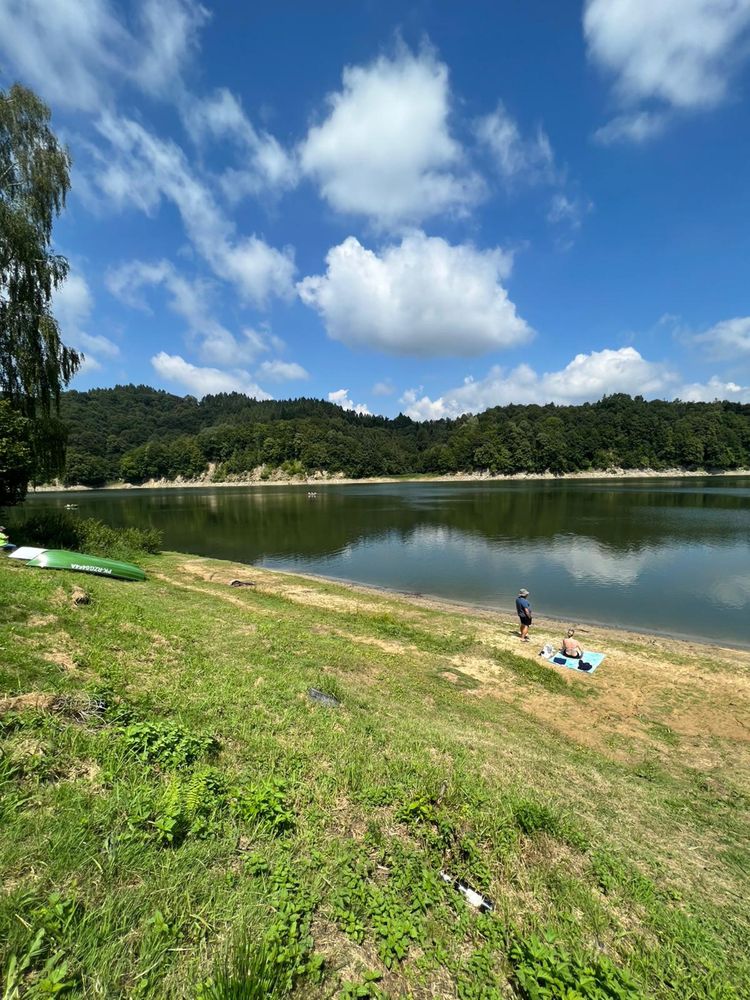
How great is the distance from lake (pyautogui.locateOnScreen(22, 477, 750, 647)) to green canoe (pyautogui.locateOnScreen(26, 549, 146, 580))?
1536cm

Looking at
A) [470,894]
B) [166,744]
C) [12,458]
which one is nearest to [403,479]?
[12,458]

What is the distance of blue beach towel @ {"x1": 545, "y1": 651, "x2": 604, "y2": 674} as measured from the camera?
14.4 meters

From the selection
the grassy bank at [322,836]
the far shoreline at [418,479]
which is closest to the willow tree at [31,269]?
the grassy bank at [322,836]

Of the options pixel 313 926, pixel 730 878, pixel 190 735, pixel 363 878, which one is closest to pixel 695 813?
pixel 730 878

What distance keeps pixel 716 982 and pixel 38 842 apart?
6.13m

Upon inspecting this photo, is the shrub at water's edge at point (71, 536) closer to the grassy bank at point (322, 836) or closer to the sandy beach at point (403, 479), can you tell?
the grassy bank at point (322, 836)

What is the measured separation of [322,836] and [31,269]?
87.0 feet

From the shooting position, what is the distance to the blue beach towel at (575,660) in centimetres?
1436

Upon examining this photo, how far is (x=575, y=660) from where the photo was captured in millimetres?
14555

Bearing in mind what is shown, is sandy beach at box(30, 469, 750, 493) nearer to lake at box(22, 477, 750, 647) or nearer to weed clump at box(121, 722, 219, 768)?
Answer: lake at box(22, 477, 750, 647)

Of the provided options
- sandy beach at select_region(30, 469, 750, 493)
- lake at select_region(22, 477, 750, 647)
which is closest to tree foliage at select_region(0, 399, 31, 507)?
lake at select_region(22, 477, 750, 647)

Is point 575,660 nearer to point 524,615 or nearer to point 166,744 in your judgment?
point 524,615

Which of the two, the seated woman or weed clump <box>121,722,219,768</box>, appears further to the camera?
the seated woman

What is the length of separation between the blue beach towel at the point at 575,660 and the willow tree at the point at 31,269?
908 inches
